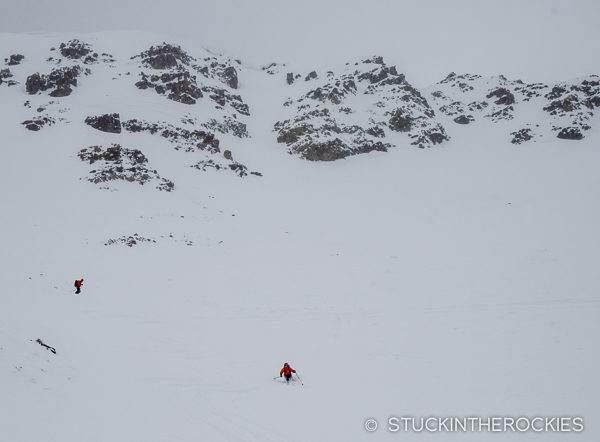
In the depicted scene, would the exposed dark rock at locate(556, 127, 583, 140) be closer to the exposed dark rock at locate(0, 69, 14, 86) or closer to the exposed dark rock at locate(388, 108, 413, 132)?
the exposed dark rock at locate(388, 108, 413, 132)

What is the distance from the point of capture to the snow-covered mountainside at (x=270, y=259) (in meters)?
10.9

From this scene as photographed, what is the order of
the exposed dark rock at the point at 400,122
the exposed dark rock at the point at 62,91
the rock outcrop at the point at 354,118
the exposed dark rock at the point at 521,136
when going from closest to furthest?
the exposed dark rock at the point at 62,91, the rock outcrop at the point at 354,118, the exposed dark rock at the point at 521,136, the exposed dark rock at the point at 400,122

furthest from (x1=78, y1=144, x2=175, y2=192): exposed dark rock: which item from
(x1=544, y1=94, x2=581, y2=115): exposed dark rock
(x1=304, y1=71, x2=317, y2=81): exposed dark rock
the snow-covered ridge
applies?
(x1=544, y1=94, x2=581, y2=115): exposed dark rock

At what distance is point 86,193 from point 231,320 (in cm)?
2109

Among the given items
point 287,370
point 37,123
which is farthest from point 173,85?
point 287,370

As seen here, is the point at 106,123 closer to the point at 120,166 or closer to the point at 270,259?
the point at 120,166

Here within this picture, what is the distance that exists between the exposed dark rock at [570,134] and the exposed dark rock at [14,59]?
81.0 m

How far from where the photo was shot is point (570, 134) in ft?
165

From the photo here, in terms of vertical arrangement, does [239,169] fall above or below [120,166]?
above

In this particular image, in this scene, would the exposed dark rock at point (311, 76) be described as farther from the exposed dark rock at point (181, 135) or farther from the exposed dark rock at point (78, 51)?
the exposed dark rock at point (78, 51)

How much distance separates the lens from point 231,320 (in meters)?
16.7

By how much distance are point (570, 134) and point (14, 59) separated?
271ft

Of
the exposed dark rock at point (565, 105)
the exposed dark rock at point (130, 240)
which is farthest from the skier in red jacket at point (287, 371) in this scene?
the exposed dark rock at point (565, 105)

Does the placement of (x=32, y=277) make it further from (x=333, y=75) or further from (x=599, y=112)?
(x=599, y=112)
